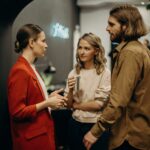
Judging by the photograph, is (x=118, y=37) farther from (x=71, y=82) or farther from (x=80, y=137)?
(x=80, y=137)

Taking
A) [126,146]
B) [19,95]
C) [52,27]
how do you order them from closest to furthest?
[126,146] → [19,95] → [52,27]

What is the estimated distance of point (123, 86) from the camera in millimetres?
2004

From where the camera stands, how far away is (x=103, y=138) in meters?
2.76

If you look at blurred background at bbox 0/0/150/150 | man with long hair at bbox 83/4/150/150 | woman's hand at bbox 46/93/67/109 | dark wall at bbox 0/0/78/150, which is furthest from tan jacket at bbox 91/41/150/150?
dark wall at bbox 0/0/78/150

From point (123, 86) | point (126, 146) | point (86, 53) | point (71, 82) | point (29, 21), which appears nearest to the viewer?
point (123, 86)

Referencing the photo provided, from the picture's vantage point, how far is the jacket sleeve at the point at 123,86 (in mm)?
1992

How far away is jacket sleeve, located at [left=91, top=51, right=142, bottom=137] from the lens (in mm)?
1992

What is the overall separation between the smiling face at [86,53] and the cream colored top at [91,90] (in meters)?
0.12

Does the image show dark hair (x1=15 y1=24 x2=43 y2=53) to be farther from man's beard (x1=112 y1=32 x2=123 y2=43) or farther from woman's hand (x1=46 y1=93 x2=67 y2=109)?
man's beard (x1=112 y1=32 x2=123 y2=43)

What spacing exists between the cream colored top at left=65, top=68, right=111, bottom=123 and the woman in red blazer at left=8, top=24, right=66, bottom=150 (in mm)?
337

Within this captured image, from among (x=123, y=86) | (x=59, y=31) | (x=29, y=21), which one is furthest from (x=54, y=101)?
(x=59, y=31)

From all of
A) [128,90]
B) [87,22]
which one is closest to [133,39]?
[128,90]

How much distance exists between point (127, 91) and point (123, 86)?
0.13 ft

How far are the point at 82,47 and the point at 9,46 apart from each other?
2.19 ft
